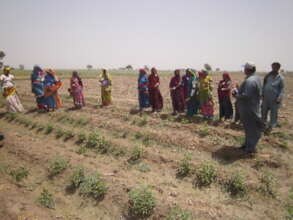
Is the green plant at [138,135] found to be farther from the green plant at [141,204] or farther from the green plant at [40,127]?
the green plant at [40,127]

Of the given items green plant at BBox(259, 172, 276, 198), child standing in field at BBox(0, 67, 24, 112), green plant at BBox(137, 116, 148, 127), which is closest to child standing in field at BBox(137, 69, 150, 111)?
green plant at BBox(137, 116, 148, 127)

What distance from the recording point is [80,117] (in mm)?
8266

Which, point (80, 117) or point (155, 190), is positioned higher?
point (80, 117)

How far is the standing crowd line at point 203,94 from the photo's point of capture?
446cm

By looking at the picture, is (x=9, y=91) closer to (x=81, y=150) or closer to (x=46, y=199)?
(x=81, y=150)

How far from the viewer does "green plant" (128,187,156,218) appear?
3.38 metres

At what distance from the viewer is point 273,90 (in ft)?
18.5

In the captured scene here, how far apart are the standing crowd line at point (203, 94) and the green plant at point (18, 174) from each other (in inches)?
207

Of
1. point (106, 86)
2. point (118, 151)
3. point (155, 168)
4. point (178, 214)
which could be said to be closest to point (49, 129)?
point (118, 151)

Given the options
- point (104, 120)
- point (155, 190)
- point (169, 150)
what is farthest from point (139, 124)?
point (155, 190)

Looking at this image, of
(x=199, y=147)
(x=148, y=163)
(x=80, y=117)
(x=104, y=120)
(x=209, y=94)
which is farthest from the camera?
(x=80, y=117)

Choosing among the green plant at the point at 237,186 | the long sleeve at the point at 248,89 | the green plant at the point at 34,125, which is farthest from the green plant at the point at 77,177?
the green plant at the point at 34,125

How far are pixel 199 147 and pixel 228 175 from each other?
51.1 inches

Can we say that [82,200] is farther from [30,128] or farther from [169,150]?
[30,128]
